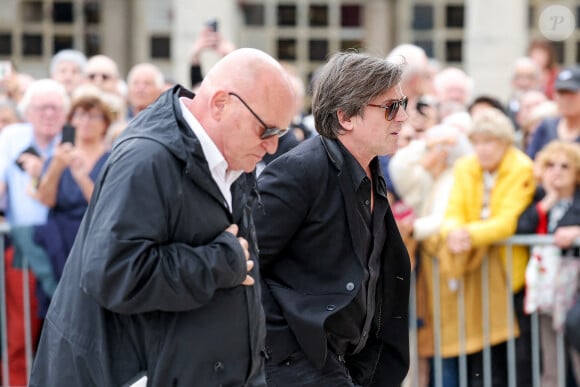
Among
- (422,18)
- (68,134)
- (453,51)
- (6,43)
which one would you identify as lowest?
(68,134)

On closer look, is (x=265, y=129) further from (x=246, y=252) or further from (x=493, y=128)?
(x=493, y=128)

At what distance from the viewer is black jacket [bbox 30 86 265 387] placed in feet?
10.5

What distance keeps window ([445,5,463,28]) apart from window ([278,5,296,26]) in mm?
1752

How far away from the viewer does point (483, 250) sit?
22.3 feet

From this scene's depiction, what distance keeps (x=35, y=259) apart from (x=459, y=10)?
7.88 meters

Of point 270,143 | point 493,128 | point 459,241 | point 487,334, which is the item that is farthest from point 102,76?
point 270,143

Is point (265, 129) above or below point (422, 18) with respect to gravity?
below

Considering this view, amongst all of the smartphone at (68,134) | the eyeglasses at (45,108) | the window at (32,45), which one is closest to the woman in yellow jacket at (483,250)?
the smartphone at (68,134)

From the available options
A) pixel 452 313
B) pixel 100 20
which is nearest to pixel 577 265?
pixel 452 313

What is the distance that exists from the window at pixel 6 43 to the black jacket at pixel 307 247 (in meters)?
9.76

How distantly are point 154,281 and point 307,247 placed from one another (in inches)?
48.8

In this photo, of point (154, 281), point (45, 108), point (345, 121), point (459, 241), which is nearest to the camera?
point (154, 281)

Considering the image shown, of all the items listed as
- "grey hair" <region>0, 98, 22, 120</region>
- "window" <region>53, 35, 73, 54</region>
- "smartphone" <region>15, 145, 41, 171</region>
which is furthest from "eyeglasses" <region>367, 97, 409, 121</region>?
"window" <region>53, 35, 73, 54</region>

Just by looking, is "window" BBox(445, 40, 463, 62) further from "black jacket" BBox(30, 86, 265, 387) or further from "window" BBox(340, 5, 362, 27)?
"black jacket" BBox(30, 86, 265, 387)
